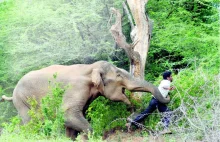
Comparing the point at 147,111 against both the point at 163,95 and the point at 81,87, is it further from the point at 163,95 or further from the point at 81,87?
the point at 81,87

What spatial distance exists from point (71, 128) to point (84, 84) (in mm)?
1085

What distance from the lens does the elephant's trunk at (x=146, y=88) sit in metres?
13.2

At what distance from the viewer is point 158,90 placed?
13.2 m

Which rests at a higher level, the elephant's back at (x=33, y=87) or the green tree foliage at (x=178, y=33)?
the elephant's back at (x=33, y=87)

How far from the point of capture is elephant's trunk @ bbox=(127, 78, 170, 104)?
13.2m

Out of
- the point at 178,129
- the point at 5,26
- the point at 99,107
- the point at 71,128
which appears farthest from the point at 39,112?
the point at 5,26

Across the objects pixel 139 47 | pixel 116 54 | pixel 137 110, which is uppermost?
pixel 139 47

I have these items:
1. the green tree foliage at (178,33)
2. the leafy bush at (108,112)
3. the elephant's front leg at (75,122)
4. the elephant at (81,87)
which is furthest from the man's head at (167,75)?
the green tree foliage at (178,33)

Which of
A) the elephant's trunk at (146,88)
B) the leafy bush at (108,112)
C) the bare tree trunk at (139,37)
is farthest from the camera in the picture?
the bare tree trunk at (139,37)

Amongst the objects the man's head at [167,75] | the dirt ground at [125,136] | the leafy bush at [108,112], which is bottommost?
the dirt ground at [125,136]

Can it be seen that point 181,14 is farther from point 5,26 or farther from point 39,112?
point 39,112

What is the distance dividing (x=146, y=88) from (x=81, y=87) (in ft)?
4.82

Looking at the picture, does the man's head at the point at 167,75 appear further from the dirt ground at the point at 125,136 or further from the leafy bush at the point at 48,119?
the leafy bush at the point at 48,119

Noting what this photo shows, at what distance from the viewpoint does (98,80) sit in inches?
518
